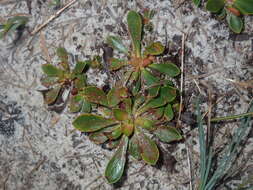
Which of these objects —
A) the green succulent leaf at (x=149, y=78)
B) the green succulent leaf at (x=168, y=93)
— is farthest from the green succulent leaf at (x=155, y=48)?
the green succulent leaf at (x=168, y=93)

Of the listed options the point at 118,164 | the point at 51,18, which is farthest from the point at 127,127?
the point at 51,18

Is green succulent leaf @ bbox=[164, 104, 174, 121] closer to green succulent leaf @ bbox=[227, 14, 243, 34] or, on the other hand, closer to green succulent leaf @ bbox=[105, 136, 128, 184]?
green succulent leaf @ bbox=[105, 136, 128, 184]

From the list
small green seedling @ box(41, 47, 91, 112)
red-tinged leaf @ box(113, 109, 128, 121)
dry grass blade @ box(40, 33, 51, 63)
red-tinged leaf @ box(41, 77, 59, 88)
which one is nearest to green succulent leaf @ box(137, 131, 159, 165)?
red-tinged leaf @ box(113, 109, 128, 121)

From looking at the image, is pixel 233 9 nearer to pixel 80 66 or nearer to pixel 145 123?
pixel 145 123

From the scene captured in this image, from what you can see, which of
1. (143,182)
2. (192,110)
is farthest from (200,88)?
(143,182)

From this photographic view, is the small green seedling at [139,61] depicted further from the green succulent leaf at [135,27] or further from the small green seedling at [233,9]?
the small green seedling at [233,9]

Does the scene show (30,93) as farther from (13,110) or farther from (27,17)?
(27,17)
